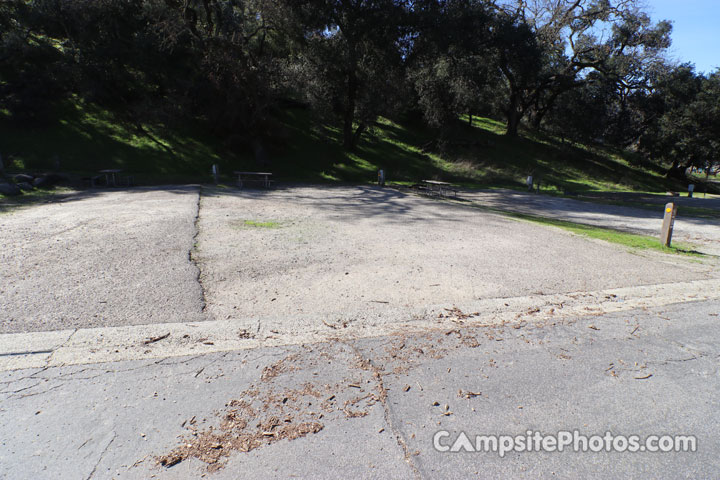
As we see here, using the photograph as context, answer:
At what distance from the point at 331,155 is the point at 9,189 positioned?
51.6 feet

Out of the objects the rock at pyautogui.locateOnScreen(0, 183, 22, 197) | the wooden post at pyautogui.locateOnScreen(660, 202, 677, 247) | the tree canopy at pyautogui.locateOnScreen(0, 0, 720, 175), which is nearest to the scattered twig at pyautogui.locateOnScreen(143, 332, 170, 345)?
the wooden post at pyautogui.locateOnScreen(660, 202, 677, 247)

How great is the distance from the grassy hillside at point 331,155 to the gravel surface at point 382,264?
11.7 meters

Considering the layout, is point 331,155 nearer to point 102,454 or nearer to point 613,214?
point 613,214

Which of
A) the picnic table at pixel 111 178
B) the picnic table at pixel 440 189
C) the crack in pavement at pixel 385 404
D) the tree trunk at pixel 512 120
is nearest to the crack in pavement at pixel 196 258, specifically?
the crack in pavement at pixel 385 404

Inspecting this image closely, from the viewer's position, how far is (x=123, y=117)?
74.6 ft

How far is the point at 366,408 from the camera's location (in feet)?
8.46

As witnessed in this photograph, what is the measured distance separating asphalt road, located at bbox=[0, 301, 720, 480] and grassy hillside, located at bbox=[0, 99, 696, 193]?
1641 centimetres

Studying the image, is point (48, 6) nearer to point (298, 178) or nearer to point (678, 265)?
point (298, 178)

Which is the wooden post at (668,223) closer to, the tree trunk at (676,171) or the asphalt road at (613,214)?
the asphalt road at (613,214)

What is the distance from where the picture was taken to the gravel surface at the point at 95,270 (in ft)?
12.6

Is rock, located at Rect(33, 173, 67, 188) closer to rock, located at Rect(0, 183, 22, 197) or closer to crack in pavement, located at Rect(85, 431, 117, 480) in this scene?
rock, located at Rect(0, 183, 22, 197)

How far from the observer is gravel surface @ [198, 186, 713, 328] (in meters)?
4.37

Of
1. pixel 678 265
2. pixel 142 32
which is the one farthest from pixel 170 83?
pixel 678 265

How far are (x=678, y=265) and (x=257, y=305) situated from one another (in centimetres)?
676
